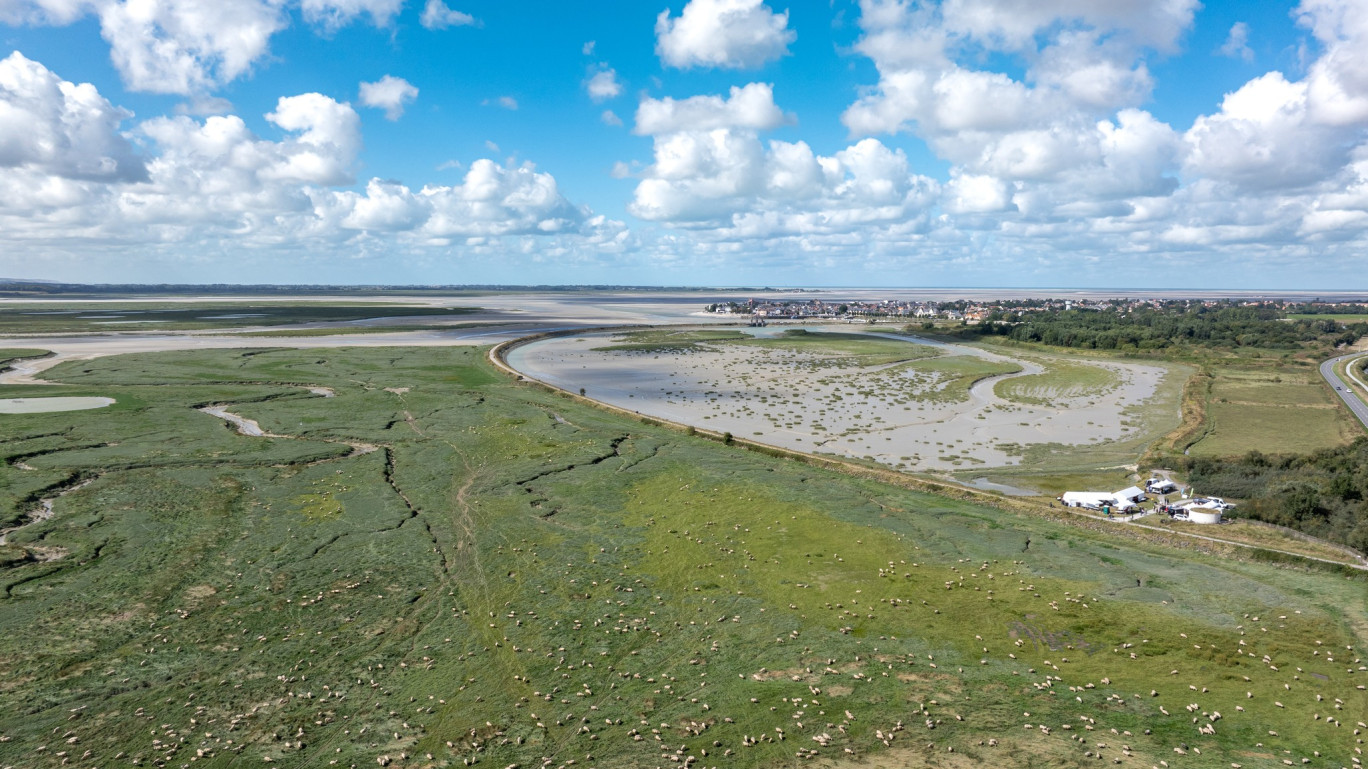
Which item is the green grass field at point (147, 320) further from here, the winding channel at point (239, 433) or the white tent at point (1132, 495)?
the white tent at point (1132, 495)

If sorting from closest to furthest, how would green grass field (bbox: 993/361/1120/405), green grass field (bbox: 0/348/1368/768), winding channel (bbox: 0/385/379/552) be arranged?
green grass field (bbox: 0/348/1368/768)
winding channel (bbox: 0/385/379/552)
green grass field (bbox: 993/361/1120/405)

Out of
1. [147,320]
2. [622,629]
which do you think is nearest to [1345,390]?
[622,629]

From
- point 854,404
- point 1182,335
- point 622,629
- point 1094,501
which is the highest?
point 1182,335

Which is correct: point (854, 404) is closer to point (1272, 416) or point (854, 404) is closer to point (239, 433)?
point (1272, 416)

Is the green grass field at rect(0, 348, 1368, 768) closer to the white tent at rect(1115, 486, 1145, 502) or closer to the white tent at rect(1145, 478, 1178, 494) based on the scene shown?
the white tent at rect(1115, 486, 1145, 502)

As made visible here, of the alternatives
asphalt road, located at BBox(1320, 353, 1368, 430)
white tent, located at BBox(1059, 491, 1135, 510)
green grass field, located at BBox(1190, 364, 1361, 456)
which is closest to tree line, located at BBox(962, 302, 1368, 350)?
asphalt road, located at BBox(1320, 353, 1368, 430)
